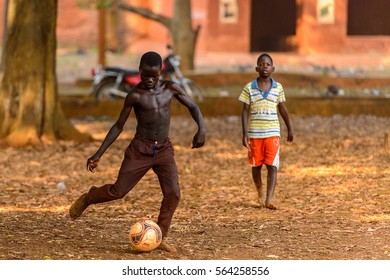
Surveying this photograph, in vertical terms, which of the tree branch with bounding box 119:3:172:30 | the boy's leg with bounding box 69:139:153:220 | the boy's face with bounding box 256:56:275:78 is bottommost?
the boy's leg with bounding box 69:139:153:220

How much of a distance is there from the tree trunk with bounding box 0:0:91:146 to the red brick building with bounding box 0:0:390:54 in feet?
48.8

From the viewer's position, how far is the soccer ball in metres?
7.70

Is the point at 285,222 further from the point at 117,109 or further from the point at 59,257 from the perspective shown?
the point at 117,109

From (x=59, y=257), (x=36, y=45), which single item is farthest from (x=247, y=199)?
(x=36, y=45)

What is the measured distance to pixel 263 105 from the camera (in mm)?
10031

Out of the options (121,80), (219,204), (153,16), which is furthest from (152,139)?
(153,16)

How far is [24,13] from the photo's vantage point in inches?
592

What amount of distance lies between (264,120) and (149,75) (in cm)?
262

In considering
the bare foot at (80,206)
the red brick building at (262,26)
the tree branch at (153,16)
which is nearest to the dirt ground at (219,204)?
the bare foot at (80,206)

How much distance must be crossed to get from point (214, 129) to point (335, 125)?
77.8 inches

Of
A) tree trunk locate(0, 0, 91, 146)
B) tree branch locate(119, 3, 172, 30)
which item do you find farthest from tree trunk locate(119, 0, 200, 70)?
tree trunk locate(0, 0, 91, 146)

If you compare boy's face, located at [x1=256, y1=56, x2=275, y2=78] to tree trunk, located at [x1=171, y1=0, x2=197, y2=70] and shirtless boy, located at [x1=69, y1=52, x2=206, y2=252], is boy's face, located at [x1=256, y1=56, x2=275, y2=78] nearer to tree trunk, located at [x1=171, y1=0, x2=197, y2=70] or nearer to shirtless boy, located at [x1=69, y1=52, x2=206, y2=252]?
shirtless boy, located at [x1=69, y1=52, x2=206, y2=252]

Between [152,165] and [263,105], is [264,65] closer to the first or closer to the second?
[263,105]

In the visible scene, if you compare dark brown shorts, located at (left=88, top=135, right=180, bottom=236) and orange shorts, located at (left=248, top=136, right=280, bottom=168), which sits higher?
dark brown shorts, located at (left=88, top=135, right=180, bottom=236)
